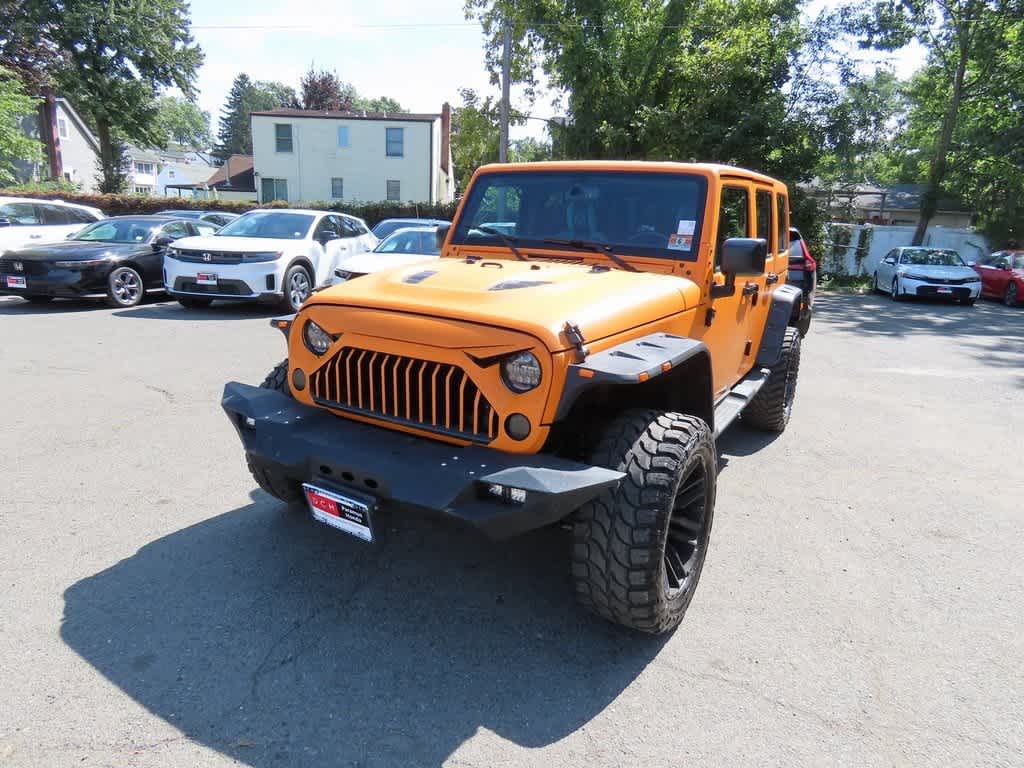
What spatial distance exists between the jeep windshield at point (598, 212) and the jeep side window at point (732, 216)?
0.58ft

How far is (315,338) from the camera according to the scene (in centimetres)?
295

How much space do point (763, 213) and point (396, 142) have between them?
104 feet

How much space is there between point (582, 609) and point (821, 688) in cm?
96

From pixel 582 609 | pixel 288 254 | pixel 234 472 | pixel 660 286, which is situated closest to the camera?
pixel 582 609

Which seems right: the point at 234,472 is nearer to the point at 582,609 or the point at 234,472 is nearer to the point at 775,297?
the point at 582,609

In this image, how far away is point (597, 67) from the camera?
1827cm

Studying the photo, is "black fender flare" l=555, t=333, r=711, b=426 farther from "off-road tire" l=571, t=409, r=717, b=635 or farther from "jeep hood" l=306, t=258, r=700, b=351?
"off-road tire" l=571, t=409, r=717, b=635

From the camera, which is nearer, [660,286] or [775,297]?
[660,286]

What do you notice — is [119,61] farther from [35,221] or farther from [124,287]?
[124,287]

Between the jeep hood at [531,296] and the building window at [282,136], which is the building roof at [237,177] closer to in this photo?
the building window at [282,136]

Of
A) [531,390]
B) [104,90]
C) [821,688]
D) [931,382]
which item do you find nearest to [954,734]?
[821,688]

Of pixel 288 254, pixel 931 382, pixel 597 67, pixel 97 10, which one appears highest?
pixel 97 10

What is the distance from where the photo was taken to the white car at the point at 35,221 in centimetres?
1112

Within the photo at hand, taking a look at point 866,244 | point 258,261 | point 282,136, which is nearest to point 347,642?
point 258,261
